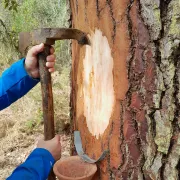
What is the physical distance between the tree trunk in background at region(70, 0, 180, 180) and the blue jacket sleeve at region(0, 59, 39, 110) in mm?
577

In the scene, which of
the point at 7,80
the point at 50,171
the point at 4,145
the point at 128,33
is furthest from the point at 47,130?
the point at 4,145

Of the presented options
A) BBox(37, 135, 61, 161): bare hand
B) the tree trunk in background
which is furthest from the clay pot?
BBox(37, 135, 61, 161): bare hand

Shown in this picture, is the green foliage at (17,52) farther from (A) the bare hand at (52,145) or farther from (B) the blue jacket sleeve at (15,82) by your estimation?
(A) the bare hand at (52,145)

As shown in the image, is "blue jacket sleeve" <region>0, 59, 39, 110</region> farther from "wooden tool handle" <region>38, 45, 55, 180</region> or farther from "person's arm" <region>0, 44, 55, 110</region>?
"wooden tool handle" <region>38, 45, 55, 180</region>

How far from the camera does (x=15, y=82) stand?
1967 millimetres

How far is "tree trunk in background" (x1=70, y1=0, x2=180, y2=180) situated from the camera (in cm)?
116

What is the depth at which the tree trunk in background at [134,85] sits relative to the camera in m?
1.16

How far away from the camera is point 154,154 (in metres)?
1.28

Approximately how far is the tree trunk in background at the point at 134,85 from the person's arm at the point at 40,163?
0.26m

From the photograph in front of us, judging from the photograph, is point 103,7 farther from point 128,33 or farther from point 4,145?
point 4,145

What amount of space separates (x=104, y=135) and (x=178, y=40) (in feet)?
1.95

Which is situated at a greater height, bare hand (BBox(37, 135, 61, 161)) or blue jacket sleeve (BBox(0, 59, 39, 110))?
blue jacket sleeve (BBox(0, 59, 39, 110))

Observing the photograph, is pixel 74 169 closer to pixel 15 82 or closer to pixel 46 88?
pixel 46 88

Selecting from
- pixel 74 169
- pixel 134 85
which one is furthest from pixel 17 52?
pixel 134 85
